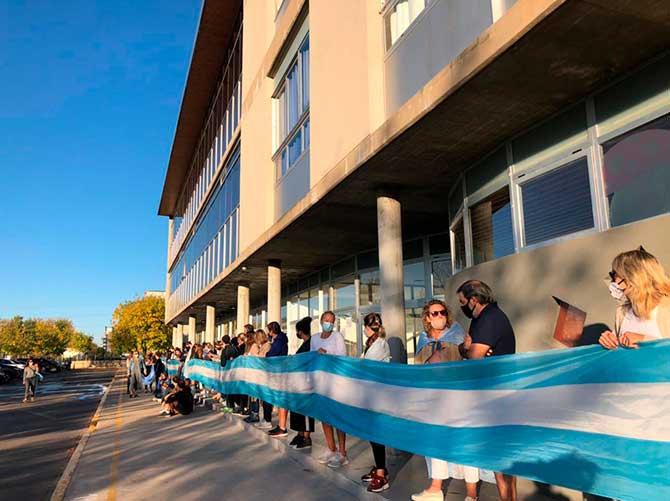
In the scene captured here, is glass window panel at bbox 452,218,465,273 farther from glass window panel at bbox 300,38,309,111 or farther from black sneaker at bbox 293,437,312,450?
glass window panel at bbox 300,38,309,111

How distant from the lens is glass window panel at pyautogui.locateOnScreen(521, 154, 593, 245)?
245 inches

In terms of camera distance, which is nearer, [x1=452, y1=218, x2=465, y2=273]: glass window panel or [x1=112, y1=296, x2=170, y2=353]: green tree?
[x1=452, y1=218, x2=465, y2=273]: glass window panel

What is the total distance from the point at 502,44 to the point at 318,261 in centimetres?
1349

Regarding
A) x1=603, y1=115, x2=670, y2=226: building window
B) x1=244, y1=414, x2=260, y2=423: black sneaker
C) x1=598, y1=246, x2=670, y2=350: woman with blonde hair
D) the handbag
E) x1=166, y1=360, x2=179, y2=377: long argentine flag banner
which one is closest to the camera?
x1=598, y1=246, x2=670, y2=350: woman with blonde hair

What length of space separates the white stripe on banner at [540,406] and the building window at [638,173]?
9.13ft

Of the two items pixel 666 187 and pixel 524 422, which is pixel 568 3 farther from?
pixel 524 422

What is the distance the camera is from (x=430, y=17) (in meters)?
7.51

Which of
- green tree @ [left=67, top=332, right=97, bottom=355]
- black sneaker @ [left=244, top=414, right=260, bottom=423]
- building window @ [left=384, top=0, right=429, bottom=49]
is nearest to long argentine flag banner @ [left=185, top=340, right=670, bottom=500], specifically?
building window @ [left=384, top=0, right=429, bottom=49]

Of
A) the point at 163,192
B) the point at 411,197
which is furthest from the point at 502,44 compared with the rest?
the point at 163,192

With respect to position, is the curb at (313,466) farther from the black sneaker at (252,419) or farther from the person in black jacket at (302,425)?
the black sneaker at (252,419)

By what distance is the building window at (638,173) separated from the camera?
523 centimetres

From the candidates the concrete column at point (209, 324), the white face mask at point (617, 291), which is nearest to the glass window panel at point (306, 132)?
the white face mask at point (617, 291)

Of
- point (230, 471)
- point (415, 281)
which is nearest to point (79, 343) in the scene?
point (415, 281)

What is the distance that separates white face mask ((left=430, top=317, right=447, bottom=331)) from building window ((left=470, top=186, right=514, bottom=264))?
2.67 meters
